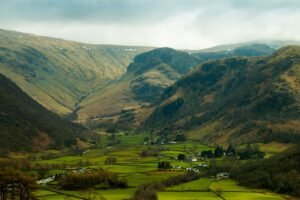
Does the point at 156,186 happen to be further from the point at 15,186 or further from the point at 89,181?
the point at 15,186

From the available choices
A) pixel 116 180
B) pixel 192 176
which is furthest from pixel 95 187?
pixel 192 176

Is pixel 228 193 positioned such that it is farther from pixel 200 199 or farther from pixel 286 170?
pixel 286 170

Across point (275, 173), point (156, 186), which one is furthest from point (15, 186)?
point (275, 173)

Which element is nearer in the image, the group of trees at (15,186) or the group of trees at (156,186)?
the group of trees at (15,186)

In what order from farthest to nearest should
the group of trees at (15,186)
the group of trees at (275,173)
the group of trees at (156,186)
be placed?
the group of trees at (275,173), the group of trees at (156,186), the group of trees at (15,186)

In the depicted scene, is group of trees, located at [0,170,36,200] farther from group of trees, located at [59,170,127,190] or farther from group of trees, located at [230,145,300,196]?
group of trees, located at [230,145,300,196]

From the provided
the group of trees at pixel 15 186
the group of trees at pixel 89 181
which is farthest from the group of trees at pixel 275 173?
the group of trees at pixel 15 186

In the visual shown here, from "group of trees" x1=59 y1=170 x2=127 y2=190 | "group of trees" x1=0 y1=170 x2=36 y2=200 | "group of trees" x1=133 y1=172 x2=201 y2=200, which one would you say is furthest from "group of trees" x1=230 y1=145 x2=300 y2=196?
"group of trees" x1=0 y1=170 x2=36 y2=200

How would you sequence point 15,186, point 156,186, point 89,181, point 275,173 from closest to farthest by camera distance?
point 15,186, point 156,186, point 89,181, point 275,173

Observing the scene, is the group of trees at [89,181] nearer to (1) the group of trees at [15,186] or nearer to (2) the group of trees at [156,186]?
(2) the group of trees at [156,186]
